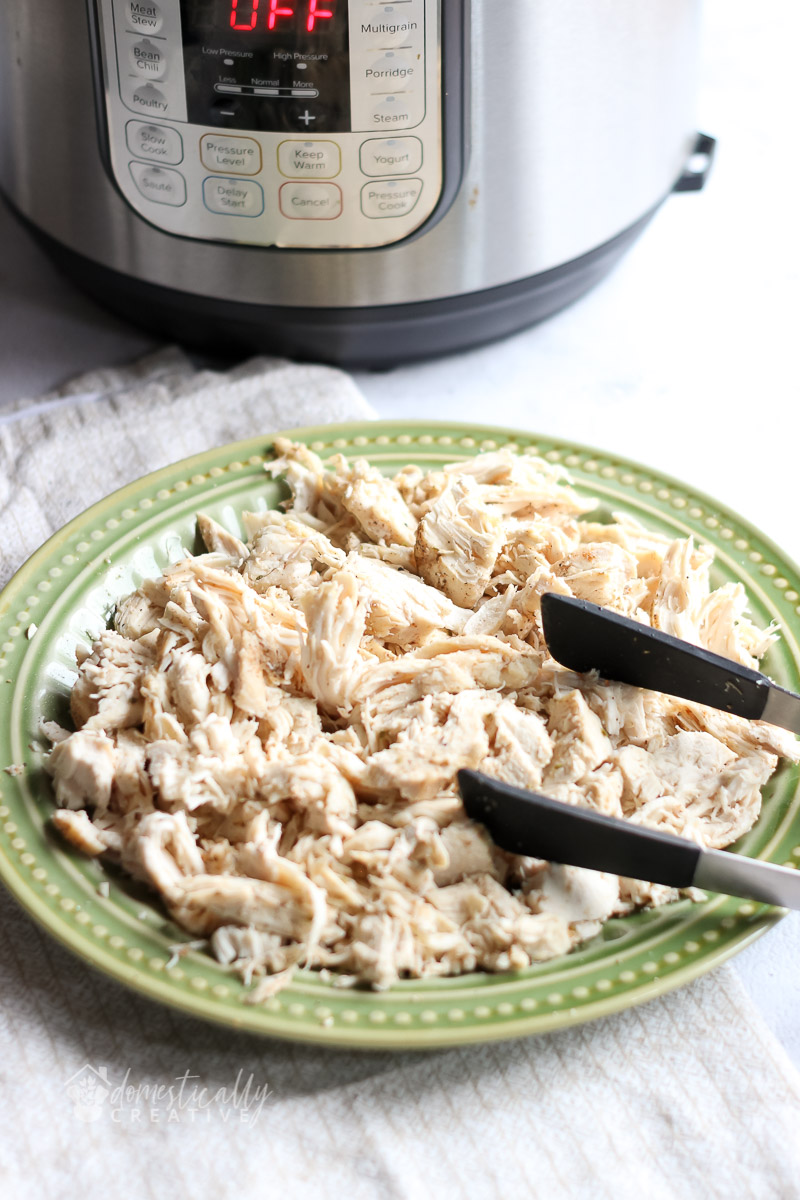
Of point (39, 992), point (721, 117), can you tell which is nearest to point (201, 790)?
point (39, 992)

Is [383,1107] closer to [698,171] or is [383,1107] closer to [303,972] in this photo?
[303,972]

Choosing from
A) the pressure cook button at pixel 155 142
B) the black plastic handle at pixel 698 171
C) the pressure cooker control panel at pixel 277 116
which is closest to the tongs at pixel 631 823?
the pressure cooker control panel at pixel 277 116

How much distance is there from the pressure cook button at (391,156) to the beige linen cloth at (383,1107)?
0.75 metres

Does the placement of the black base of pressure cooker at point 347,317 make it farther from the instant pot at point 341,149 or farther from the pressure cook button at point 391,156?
the pressure cook button at point 391,156

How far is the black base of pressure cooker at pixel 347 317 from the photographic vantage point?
1.26 m

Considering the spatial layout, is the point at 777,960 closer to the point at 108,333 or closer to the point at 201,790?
the point at 201,790

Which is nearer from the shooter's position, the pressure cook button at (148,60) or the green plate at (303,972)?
the green plate at (303,972)

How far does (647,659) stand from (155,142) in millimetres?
701

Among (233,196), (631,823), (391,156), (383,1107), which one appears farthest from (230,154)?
(383,1107)

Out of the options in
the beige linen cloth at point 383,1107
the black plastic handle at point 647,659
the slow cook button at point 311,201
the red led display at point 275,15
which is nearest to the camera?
the beige linen cloth at point 383,1107

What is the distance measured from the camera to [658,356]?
149 cm

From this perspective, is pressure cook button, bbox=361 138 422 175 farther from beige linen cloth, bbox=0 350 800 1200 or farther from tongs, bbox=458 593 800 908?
beige linen cloth, bbox=0 350 800 1200

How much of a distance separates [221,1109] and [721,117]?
174 cm

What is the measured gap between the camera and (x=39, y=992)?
0.80m
